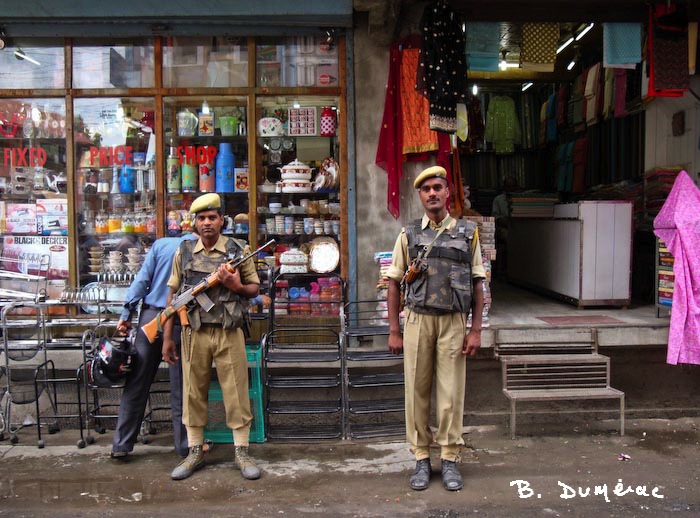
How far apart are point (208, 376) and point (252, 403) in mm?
743

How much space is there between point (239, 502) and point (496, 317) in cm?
330

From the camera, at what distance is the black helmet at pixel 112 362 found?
4.83 metres

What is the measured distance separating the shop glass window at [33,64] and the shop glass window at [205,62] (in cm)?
106

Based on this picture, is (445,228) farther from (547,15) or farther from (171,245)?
(547,15)

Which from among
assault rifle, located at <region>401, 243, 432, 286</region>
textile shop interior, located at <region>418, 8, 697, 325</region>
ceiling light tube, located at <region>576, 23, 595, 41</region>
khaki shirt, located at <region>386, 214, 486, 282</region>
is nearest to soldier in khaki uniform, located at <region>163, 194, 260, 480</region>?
khaki shirt, located at <region>386, 214, 486, 282</region>

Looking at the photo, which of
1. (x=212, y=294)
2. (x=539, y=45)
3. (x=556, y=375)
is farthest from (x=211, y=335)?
(x=539, y=45)

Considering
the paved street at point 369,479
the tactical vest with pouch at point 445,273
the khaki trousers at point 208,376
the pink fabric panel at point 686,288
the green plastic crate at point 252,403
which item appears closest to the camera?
the paved street at point 369,479

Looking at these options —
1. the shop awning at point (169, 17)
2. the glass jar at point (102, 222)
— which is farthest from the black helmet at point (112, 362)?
the shop awning at point (169, 17)

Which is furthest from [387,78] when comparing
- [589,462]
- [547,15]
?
[589,462]

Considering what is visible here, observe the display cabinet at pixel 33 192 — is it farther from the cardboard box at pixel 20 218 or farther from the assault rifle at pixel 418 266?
the assault rifle at pixel 418 266

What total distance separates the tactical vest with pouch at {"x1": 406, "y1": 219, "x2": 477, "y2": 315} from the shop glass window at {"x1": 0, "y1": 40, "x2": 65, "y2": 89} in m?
4.23

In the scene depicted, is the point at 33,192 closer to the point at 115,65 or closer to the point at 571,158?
the point at 115,65

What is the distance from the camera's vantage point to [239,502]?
4312 mm

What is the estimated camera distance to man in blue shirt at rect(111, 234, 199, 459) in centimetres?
499
